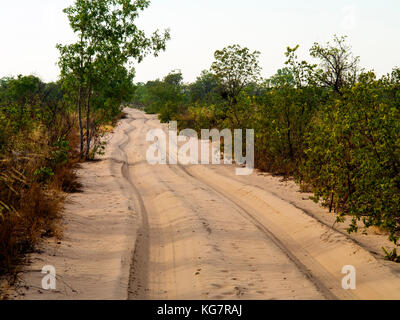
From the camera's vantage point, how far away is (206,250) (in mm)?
6422

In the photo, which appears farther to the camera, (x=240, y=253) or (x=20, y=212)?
(x=20, y=212)

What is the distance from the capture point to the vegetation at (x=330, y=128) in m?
6.54

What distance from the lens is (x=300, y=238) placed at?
739 centimetres

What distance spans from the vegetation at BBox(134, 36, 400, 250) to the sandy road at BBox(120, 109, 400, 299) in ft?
2.26

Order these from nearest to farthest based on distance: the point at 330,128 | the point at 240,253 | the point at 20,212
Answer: the point at 240,253
the point at 20,212
the point at 330,128

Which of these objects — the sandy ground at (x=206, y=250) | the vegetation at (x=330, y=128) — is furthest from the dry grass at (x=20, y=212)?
the vegetation at (x=330, y=128)

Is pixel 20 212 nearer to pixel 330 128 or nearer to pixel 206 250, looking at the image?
pixel 206 250

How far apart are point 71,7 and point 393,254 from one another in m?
13.2

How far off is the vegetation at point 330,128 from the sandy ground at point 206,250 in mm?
608

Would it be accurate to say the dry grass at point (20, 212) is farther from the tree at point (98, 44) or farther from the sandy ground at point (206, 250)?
the tree at point (98, 44)

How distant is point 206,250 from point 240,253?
507 mm

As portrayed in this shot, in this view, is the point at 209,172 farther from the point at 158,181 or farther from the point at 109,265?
the point at 109,265

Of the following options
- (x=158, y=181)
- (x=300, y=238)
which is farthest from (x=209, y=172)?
(x=300, y=238)

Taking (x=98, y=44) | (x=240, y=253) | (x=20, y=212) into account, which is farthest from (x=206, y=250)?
(x=98, y=44)
